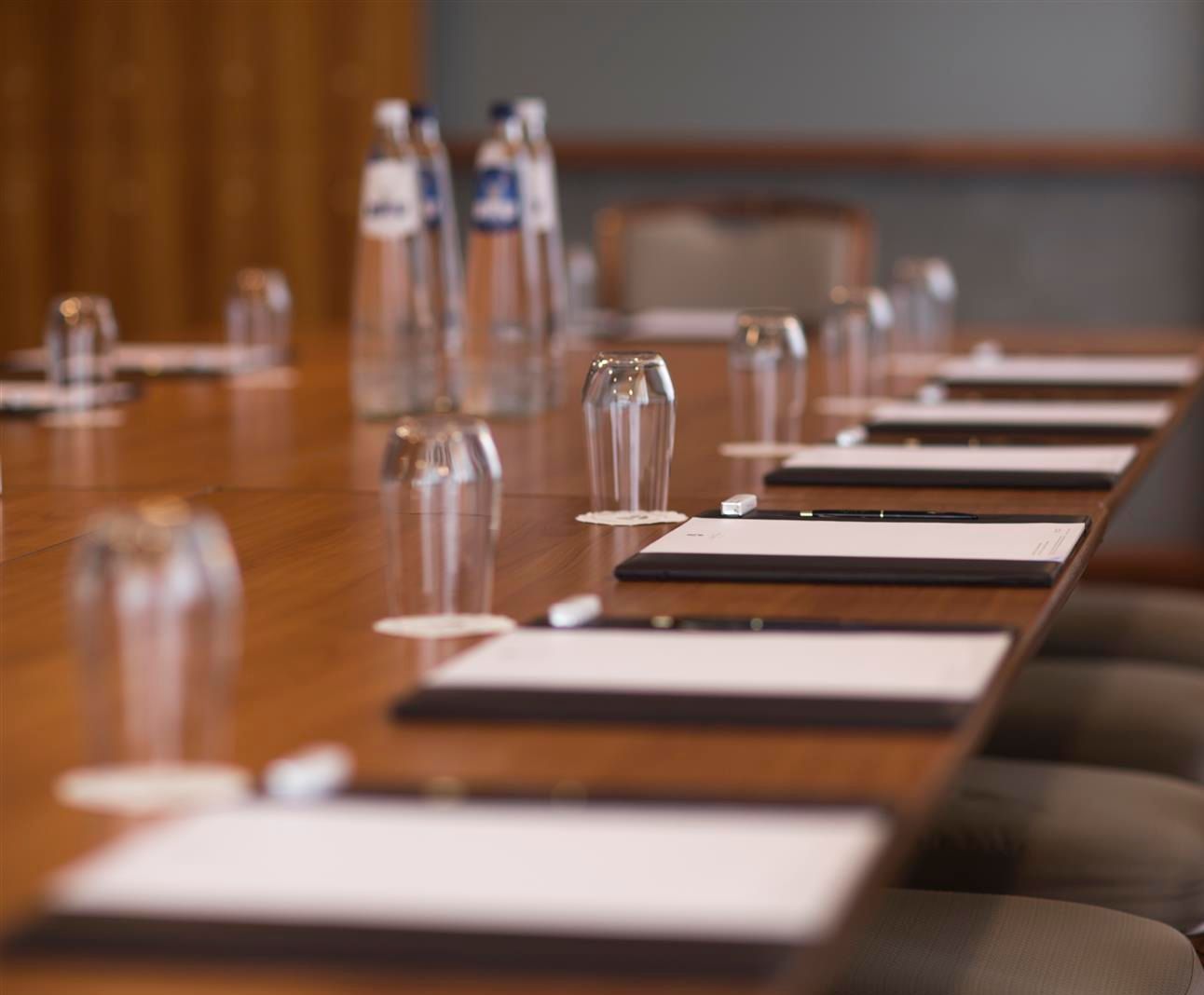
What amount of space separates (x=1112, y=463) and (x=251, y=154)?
15.6 ft

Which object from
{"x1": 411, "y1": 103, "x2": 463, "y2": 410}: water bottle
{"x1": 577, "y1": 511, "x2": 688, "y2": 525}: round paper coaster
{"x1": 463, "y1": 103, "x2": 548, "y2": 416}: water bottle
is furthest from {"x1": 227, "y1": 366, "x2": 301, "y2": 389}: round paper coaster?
{"x1": 577, "y1": 511, "x2": 688, "y2": 525}: round paper coaster

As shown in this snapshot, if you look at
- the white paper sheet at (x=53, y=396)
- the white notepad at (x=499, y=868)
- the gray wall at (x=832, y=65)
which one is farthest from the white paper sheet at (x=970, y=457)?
the gray wall at (x=832, y=65)

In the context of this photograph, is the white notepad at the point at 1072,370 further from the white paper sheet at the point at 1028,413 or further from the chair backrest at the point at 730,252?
the chair backrest at the point at 730,252

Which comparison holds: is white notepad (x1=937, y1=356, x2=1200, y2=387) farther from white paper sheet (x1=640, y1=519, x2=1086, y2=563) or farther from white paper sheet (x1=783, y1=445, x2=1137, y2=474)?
white paper sheet (x1=640, y1=519, x2=1086, y2=563)

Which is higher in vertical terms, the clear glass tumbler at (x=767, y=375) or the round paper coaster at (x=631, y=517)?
the clear glass tumbler at (x=767, y=375)

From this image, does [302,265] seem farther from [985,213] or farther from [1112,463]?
[1112,463]

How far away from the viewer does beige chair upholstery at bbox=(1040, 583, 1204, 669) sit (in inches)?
110

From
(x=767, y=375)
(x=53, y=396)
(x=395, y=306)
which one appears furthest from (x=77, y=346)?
(x=767, y=375)

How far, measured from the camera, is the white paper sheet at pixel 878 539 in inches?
62.1

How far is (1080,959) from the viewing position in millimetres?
1664

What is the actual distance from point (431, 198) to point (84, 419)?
1.79ft

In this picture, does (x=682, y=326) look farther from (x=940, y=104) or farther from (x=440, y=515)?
(x=440, y=515)

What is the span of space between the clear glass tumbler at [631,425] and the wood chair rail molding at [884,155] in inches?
179

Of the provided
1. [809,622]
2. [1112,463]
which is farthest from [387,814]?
[1112,463]
